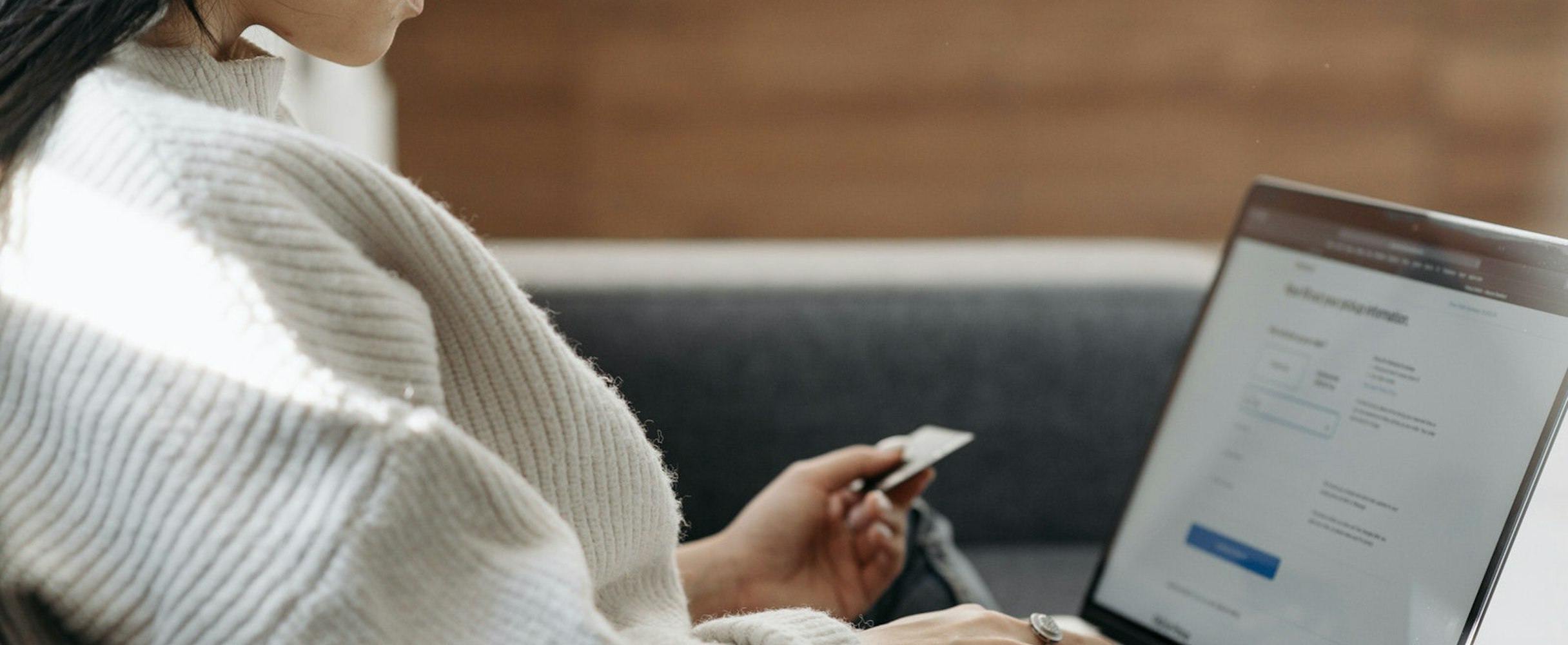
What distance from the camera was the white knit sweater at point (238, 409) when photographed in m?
0.42

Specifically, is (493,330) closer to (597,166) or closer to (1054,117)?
(597,166)

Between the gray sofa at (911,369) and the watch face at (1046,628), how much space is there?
1.88ft

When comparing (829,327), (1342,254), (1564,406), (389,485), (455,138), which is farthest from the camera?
(455,138)

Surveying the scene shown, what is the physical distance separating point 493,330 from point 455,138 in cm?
183

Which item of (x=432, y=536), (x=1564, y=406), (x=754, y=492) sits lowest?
(x=754, y=492)

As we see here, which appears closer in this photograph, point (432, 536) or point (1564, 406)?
point (432, 536)

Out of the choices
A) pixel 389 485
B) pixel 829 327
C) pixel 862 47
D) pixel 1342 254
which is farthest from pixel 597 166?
pixel 389 485

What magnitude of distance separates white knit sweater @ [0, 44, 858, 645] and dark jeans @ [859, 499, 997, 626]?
1.55 ft

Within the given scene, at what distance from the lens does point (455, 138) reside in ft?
7.30

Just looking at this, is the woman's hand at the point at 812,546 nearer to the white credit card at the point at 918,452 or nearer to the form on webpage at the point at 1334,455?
the white credit card at the point at 918,452

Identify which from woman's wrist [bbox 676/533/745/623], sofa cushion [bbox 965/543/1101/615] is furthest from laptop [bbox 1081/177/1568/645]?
sofa cushion [bbox 965/543/1101/615]

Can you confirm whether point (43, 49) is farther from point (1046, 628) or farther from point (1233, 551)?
point (1233, 551)

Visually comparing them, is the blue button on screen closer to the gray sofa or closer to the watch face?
the watch face

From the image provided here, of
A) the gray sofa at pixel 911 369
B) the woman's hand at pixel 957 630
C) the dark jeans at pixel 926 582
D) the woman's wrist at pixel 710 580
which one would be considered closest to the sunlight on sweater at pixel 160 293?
the woman's hand at pixel 957 630
